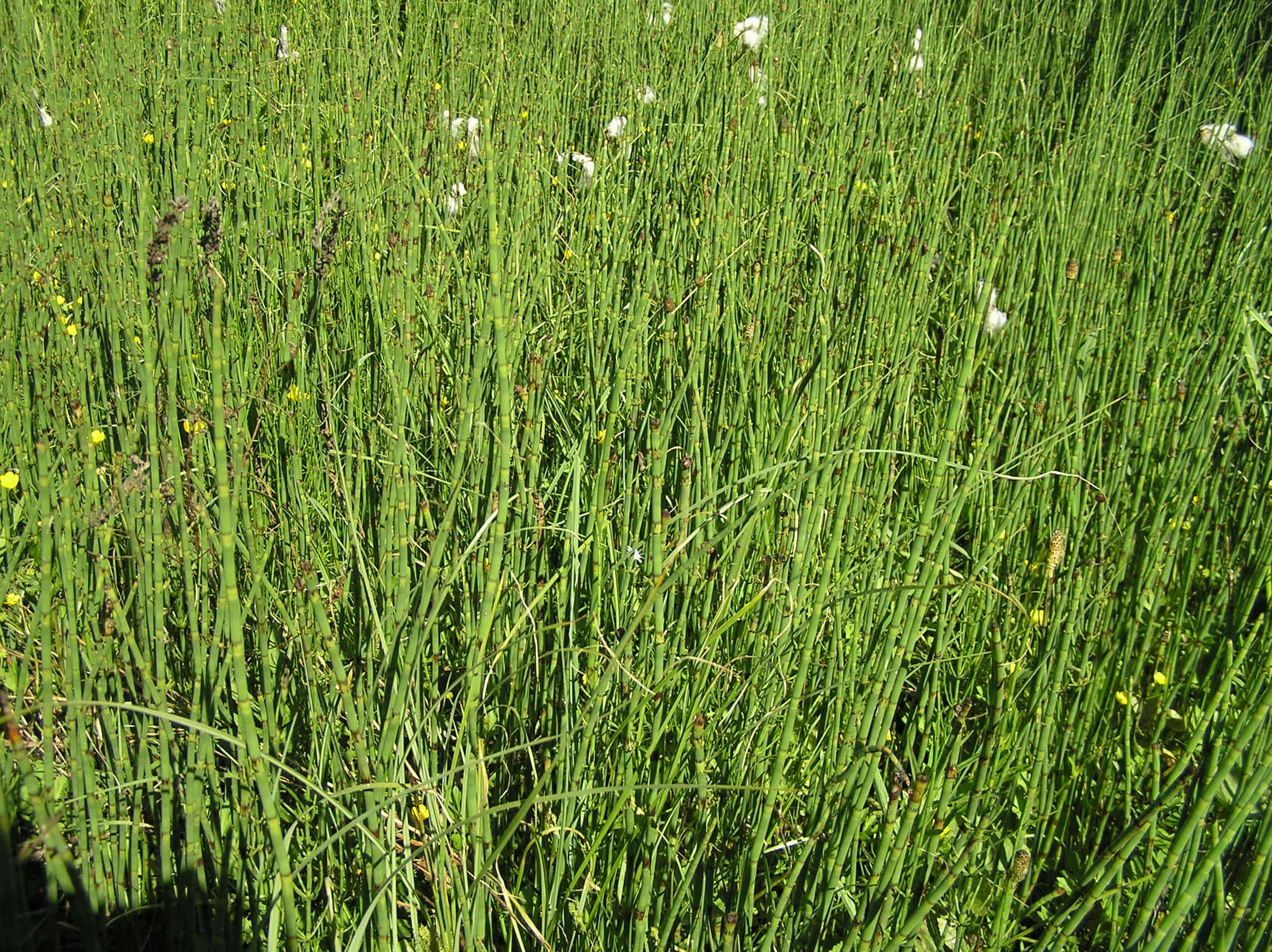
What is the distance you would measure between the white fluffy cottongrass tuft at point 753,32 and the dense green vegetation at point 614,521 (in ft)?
1.27

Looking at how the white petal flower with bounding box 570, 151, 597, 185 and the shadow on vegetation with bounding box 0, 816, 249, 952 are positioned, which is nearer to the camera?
the shadow on vegetation with bounding box 0, 816, 249, 952

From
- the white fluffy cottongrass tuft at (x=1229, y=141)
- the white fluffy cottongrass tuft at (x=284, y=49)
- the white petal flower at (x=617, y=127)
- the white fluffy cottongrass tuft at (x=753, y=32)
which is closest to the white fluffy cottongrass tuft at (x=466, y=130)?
the white petal flower at (x=617, y=127)

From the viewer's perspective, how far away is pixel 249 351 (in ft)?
5.74

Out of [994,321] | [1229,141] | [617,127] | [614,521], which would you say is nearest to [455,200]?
[617,127]

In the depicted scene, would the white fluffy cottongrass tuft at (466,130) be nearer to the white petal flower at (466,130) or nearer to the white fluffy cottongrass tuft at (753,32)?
the white petal flower at (466,130)

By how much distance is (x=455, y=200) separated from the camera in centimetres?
222

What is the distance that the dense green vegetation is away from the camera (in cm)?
97

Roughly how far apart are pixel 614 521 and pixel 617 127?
1.44 m

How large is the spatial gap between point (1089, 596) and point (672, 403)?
Result: 26.1 inches

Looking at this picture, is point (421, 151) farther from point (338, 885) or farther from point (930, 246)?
point (338, 885)

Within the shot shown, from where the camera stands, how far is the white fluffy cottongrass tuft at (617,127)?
2525 mm

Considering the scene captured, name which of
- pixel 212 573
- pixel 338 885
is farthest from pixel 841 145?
pixel 338 885

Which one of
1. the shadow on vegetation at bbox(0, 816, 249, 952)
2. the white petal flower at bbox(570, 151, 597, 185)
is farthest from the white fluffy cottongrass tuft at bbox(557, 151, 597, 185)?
the shadow on vegetation at bbox(0, 816, 249, 952)

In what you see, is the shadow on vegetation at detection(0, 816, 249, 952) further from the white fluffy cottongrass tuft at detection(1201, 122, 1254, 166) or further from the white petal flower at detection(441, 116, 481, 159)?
the white fluffy cottongrass tuft at detection(1201, 122, 1254, 166)
